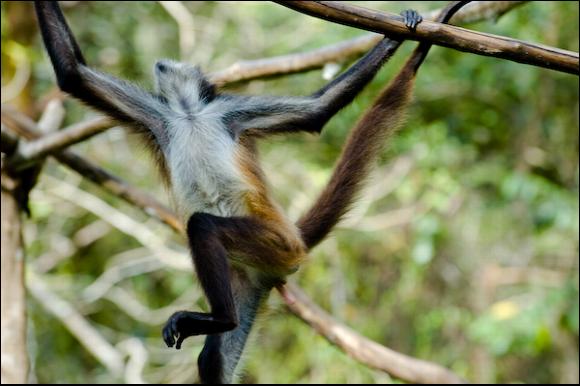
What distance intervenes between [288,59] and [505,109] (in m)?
4.62

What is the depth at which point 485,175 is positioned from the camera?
8.45m

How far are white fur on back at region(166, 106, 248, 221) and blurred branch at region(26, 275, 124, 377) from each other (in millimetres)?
2896

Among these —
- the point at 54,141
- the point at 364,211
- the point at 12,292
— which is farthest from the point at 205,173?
the point at 364,211

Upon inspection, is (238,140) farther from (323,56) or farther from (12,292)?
(12,292)

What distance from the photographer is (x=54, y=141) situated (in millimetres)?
5203

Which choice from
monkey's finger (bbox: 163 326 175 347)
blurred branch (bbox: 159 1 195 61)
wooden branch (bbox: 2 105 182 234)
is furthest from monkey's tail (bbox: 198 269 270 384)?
blurred branch (bbox: 159 1 195 61)

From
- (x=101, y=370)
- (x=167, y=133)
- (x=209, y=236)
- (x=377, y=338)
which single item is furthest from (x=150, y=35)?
(x=209, y=236)

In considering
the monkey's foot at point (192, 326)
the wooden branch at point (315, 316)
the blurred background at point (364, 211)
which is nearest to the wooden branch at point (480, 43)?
the monkey's foot at point (192, 326)

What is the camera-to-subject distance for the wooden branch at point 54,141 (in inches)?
199

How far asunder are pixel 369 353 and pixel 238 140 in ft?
→ 6.48

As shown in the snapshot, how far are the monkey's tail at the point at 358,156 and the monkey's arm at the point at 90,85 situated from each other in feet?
3.08

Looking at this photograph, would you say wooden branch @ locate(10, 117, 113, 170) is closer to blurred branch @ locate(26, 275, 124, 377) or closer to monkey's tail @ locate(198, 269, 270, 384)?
monkey's tail @ locate(198, 269, 270, 384)

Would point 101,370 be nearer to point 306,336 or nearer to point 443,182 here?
point 306,336

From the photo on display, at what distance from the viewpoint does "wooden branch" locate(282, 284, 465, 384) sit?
563 cm
